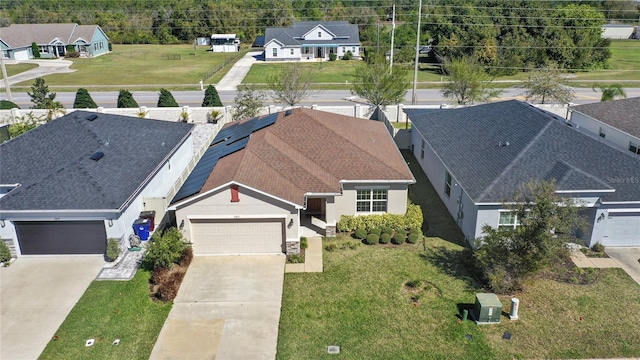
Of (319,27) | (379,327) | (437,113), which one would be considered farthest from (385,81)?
(319,27)

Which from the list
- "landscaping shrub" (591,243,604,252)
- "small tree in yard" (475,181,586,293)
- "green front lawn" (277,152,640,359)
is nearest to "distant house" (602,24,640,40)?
"landscaping shrub" (591,243,604,252)

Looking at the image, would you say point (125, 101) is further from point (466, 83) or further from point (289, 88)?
point (466, 83)

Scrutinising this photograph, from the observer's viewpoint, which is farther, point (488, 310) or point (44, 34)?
point (44, 34)

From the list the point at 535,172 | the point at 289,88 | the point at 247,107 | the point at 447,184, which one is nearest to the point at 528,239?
the point at 535,172

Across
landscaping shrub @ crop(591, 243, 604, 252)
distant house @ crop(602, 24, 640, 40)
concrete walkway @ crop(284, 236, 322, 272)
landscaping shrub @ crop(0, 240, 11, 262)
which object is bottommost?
concrete walkway @ crop(284, 236, 322, 272)

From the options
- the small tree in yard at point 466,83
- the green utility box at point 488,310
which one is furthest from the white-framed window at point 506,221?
the small tree in yard at point 466,83

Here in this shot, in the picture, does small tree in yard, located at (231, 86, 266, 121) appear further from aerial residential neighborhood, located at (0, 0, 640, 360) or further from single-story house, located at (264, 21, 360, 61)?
single-story house, located at (264, 21, 360, 61)
